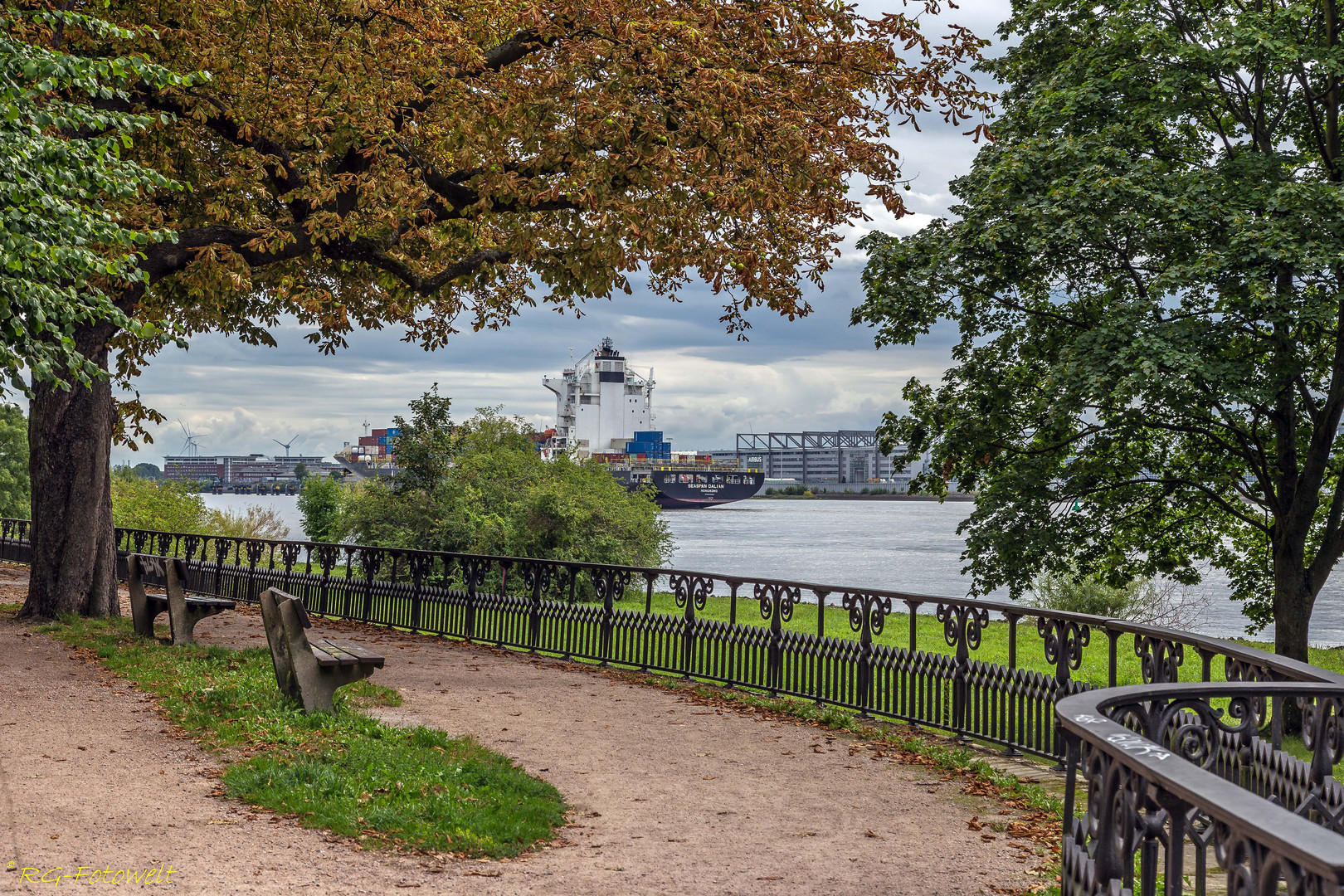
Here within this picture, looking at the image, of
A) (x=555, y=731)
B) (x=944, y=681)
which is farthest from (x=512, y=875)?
(x=944, y=681)

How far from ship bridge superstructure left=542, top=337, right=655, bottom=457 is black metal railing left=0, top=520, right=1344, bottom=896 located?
2382 inches

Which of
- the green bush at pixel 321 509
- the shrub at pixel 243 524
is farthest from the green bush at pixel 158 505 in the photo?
the green bush at pixel 321 509

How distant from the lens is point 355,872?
456 centimetres

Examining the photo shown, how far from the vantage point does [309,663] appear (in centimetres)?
761

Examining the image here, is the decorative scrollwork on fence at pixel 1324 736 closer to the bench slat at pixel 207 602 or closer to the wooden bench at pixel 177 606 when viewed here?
the bench slat at pixel 207 602

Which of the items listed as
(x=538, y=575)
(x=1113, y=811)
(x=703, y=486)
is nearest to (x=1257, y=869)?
(x=1113, y=811)

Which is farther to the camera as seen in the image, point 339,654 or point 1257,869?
point 339,654

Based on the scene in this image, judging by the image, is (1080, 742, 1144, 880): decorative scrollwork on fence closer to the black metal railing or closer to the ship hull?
the black metal railing

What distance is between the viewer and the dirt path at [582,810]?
4.65 meters

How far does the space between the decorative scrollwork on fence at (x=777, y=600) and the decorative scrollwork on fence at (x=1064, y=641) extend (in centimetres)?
248

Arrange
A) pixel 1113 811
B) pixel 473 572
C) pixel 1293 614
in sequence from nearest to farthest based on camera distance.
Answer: pixel 1113 811 < pixel 473 572 < pixel 1293 614

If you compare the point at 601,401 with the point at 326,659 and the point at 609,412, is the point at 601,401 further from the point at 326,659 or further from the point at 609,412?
the point at 326,659

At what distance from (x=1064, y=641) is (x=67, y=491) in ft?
38.6

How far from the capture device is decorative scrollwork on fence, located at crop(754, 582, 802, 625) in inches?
379
